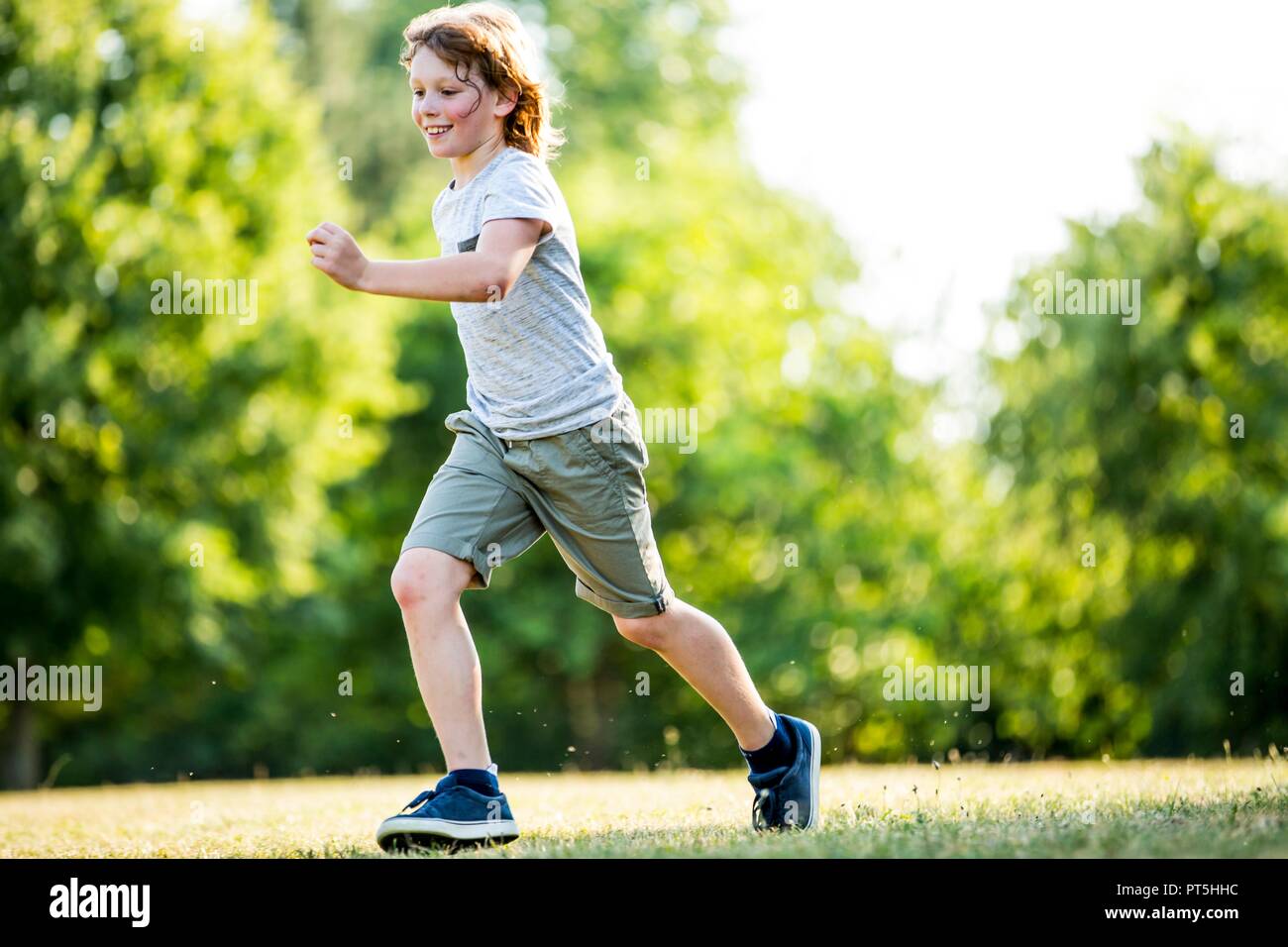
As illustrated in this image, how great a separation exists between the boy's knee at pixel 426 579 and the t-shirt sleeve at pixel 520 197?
3.14 ft

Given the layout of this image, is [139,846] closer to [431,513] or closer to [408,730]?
[431,513]

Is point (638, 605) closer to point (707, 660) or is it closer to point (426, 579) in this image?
point (707, 660)

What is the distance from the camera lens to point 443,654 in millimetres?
4086

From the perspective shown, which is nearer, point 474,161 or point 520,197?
point 520,197

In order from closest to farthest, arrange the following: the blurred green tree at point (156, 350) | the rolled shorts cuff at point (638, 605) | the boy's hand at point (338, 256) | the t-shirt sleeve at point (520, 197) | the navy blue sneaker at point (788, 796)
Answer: the boy's hand at point (338, 256) → the t-shirt sleeve at point (520, 197) → the rolled shorts cuff at point (638, 605) → the navy blue sneaker at point (788, 796) → the blurred green tree at point (156, 350)

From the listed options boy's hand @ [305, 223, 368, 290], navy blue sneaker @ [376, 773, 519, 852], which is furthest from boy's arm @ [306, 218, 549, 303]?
navy blue sneaker @ [376, 773, 519, 852]

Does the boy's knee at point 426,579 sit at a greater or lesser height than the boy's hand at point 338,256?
lesser

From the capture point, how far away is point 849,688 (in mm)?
24375

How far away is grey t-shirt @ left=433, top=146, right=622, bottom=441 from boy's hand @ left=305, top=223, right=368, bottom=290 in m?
0.55

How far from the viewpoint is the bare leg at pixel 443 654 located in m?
4.07

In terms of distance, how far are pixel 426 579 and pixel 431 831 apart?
692mm

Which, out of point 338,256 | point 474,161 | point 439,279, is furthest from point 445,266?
point 474,161

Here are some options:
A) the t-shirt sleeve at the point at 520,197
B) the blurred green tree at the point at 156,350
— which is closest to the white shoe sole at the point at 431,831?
the t-shirt sleeve at the point at 520,197

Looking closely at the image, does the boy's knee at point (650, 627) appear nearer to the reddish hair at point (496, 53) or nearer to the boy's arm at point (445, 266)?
the boy's arm at point (445, 266)
